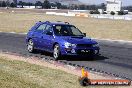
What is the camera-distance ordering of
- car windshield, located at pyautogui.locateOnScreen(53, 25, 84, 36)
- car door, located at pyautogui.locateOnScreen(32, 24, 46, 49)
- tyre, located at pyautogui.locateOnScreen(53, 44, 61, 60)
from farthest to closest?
car door, located at pyautogui.locateOnScreen(32, 24, 46, 49)
car windshield, located at pyautogui.locateOnScreen(53, 25, 84, 36)
tyre, located at pyautogui.locateOnScreen(53, 44, 61, 60)

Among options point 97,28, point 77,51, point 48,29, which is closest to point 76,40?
point 77,51

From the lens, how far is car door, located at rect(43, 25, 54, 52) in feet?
56.8

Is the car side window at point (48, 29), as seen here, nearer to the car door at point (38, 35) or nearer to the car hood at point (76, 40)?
the car door at point (38, 35)

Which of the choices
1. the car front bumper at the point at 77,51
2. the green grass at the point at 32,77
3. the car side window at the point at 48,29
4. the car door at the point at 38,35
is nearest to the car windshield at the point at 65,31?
the car side window at the point at 48,29

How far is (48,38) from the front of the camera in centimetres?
1759

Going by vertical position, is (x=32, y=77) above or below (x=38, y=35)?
below

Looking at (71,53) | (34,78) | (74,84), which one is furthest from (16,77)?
(71,53)

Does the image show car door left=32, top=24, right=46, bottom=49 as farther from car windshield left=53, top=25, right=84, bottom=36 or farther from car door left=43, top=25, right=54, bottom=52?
car windshield left=53, top=25, right=84, bottom=36

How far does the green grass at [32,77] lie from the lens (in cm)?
1001

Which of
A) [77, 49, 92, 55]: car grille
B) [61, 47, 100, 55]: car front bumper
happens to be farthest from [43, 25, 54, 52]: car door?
[77, 49, 92, 55]: car grille

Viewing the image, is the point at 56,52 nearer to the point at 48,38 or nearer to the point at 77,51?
the point at 77,51

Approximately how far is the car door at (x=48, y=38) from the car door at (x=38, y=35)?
348mm

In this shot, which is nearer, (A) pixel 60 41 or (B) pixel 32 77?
(B) pixel 32 77

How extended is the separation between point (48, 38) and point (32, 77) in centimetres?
657
